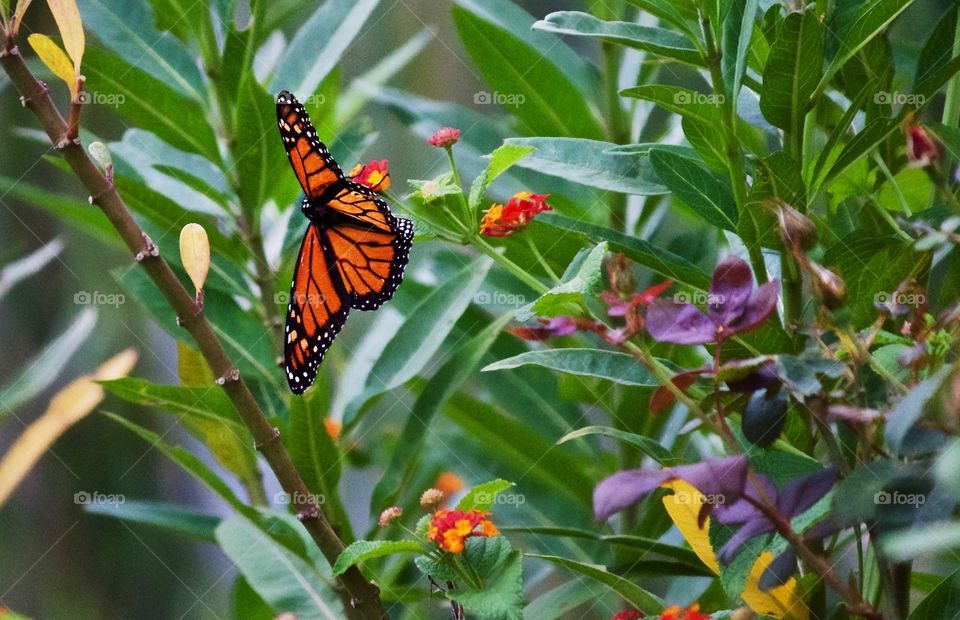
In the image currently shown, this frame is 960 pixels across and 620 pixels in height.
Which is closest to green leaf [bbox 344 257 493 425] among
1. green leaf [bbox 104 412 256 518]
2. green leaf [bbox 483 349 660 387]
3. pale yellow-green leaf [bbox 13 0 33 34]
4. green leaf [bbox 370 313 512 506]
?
green leaf [bbox 370 313 512 506]

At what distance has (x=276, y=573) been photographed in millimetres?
900

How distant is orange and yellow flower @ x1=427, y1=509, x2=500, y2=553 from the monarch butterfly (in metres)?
0.29

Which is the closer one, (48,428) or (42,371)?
(48,428)

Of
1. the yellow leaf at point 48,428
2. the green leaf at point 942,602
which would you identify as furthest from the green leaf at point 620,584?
the yellow leaf at point 48,428

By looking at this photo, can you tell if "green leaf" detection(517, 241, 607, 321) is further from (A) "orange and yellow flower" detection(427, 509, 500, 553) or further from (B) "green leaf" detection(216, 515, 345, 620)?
(B) "green leaf" detection(216, 515, 345, 620)

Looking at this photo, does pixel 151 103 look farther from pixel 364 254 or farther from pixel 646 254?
pixel 646 254

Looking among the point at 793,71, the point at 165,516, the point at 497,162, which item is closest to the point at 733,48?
the point at 793,71

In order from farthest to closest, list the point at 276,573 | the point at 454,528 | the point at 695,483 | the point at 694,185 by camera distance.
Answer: the point at 276,573 < the point at 694,185 < the point at 454,528 < the point at 695,483

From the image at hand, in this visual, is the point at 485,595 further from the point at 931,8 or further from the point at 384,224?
the point at 931,8

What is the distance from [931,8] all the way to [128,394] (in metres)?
1.22

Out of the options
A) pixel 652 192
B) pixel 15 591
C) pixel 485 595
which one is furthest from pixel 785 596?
pixel 15 591

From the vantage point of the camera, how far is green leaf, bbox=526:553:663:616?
0.70 metres

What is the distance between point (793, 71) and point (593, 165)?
0.18 metres

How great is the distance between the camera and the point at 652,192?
81 cm
